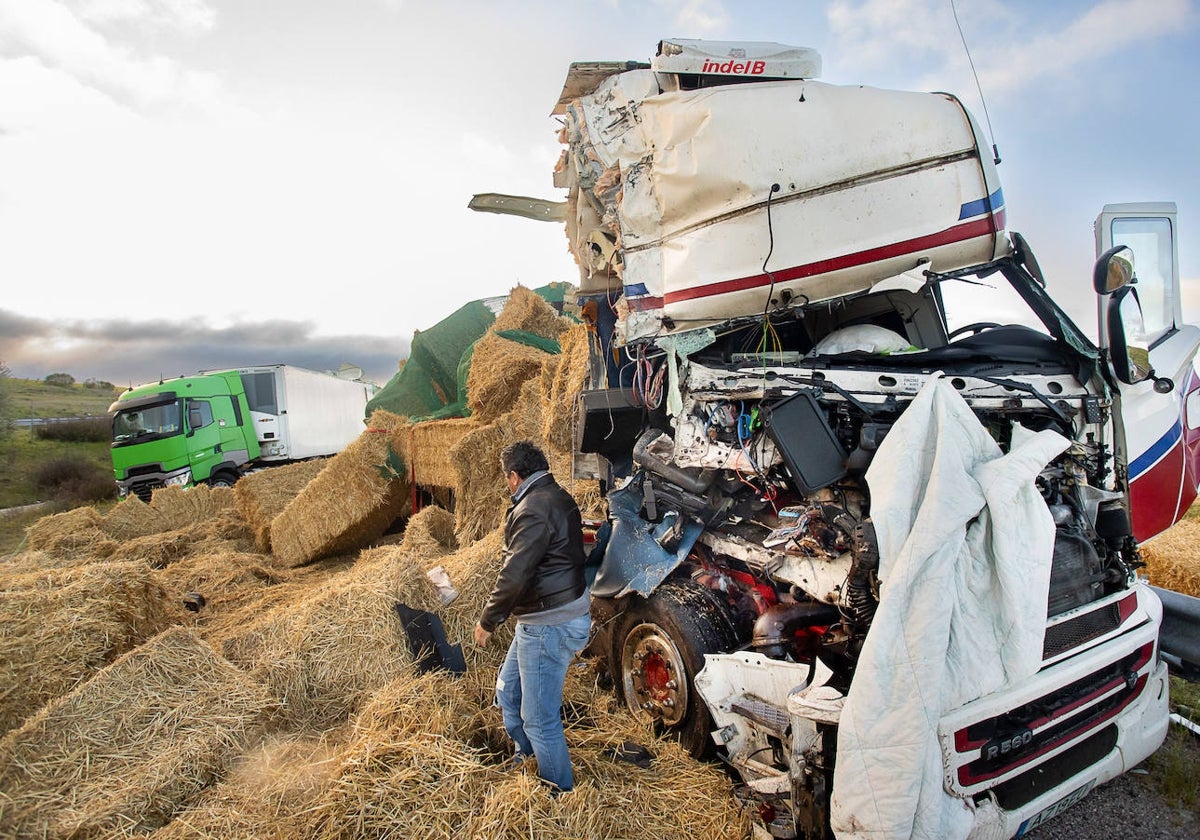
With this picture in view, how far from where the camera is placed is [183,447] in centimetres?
1484

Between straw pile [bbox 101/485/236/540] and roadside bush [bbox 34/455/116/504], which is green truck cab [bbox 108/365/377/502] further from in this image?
straw pile [bbox 101/485/236/540]

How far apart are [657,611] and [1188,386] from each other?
3675 mm

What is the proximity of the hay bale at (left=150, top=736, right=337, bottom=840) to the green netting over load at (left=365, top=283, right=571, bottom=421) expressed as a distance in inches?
304

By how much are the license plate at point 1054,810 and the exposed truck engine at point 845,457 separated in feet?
0.06

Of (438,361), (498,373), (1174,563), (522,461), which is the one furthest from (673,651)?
(438,361)

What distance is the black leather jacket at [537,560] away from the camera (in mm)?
3125

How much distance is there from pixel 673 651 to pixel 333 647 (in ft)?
7.46

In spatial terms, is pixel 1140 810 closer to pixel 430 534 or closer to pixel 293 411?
pixel 430 534

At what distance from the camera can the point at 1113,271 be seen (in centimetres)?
375

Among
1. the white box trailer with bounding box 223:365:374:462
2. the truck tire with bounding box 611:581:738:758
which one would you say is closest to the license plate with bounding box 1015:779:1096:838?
the truck tire with bounding box 611:581:738:758

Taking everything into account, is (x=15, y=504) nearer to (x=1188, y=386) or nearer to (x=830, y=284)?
(x=830, y=284)

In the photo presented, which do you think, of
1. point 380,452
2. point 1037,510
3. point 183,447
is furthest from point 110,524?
point 1037,510

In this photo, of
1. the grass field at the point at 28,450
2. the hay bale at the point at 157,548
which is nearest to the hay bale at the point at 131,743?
the hay bale at the point at 157,548

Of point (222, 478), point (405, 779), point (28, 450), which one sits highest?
point (405, 779)
